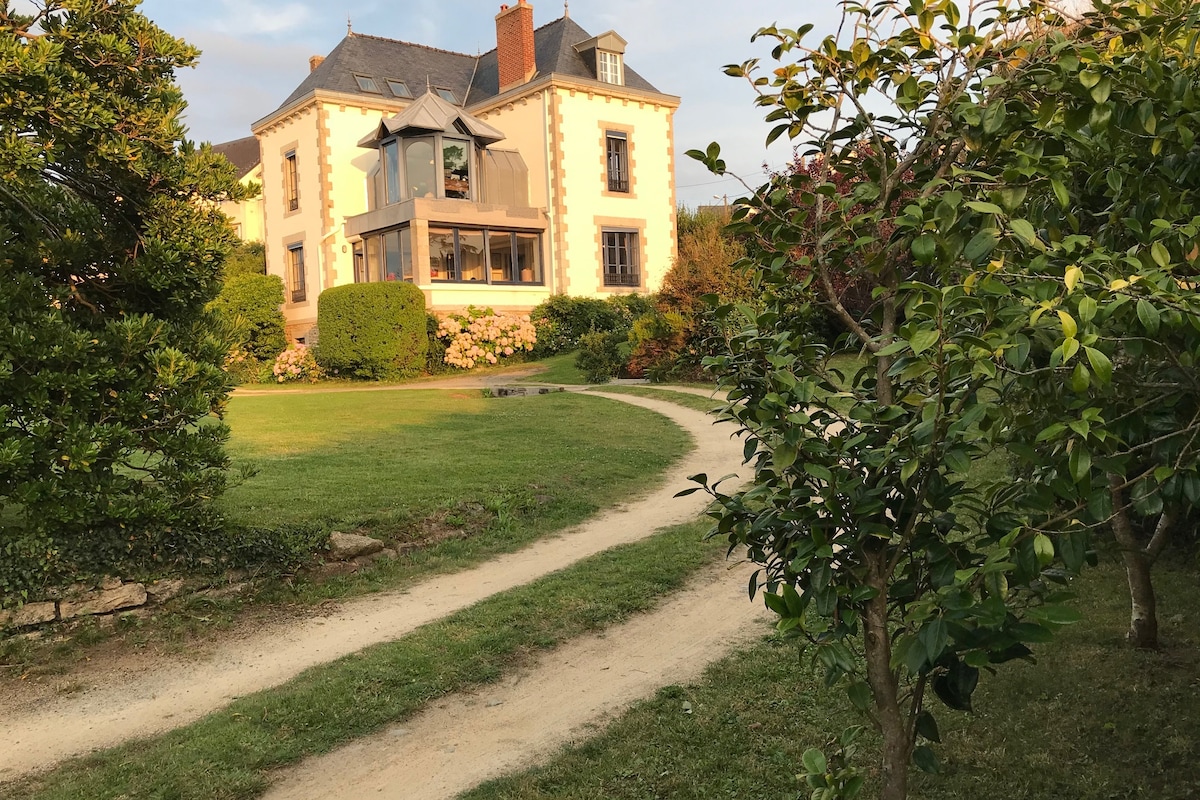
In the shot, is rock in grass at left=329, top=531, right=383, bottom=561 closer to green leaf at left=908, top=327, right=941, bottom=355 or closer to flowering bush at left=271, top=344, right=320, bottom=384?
green leaf at left=908, top=327, right=941, bottom=355

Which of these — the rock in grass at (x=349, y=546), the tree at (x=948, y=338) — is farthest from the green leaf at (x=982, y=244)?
the rock in grass at (x=349, y=546)

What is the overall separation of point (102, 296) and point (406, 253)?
65.8 ft

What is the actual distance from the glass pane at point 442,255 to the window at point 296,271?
589 centimetres

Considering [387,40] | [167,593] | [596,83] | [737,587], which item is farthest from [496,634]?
[387,40]

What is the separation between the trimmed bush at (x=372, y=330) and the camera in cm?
2297

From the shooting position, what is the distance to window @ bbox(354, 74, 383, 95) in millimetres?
28998

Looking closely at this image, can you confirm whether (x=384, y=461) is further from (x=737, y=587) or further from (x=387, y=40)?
(x=387, y=40)

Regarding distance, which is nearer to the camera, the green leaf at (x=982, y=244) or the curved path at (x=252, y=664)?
the green leaf at (x=982, y=244)

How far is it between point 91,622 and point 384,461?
189 inches

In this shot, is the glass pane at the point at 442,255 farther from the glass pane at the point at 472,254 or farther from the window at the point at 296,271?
the window at the point at 296,271

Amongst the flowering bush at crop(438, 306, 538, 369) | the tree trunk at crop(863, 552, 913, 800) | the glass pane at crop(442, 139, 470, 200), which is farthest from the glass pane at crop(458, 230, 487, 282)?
the tree trunk at crop(863, 552, 913, 800)

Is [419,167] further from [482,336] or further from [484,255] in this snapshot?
[482,336]

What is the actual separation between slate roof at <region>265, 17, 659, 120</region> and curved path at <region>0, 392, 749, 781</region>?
2296cm

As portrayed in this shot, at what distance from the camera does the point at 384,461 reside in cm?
1063
